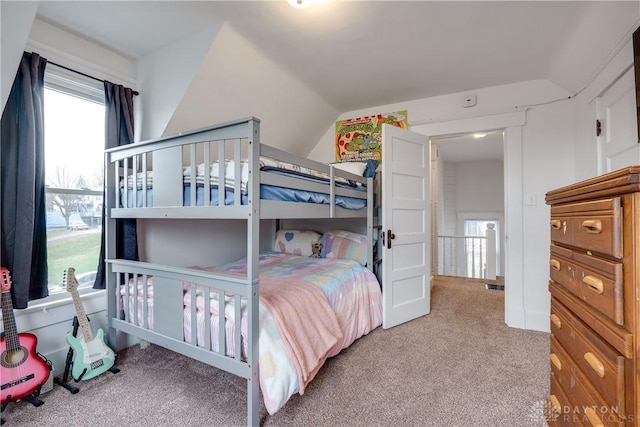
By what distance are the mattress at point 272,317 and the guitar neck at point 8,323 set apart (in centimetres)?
51

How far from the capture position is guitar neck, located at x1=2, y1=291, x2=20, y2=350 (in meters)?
1.46

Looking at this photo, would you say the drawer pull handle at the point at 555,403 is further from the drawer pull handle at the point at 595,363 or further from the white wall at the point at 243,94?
the white wall at the point at 243,94

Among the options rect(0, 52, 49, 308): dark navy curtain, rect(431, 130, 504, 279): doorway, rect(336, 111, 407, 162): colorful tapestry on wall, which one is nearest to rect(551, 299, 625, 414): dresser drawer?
rect(336, 111, 407, 162): colorful tapestry on wall

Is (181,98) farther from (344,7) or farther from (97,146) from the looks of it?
(344,7)

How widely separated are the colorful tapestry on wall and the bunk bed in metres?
1.21

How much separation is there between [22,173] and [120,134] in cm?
64

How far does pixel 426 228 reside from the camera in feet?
9.52

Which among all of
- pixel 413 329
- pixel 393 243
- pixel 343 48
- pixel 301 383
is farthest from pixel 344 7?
pixel 413 329

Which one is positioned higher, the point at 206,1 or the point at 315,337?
the point at 206,1

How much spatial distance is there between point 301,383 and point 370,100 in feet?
8.88

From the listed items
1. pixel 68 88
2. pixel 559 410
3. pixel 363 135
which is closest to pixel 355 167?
pixel 363 135

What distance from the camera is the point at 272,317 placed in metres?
1.46

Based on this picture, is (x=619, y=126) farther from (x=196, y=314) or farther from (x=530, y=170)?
(x=196, y=314)

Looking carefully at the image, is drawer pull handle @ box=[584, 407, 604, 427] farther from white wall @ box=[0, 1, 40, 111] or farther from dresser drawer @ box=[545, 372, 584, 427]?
white wall @ box=[0, 1, 40, 111]
